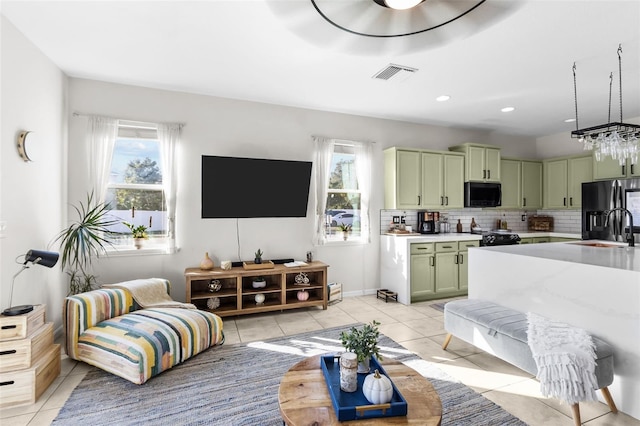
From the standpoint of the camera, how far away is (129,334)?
251 cm

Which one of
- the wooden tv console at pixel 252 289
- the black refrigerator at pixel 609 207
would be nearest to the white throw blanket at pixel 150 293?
the wooden tv console at pixel 252 289

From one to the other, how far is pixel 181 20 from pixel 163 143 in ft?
5.57

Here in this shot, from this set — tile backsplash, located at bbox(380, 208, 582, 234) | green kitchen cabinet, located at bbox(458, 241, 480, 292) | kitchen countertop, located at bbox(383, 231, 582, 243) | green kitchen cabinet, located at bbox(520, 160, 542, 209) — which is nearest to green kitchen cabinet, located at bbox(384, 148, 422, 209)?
tile backsplash, located at bbox(380, 208, 582, 234)

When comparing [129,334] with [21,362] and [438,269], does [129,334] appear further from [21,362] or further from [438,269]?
[438,269]

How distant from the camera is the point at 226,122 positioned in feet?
13.6

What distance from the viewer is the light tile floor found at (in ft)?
6.78

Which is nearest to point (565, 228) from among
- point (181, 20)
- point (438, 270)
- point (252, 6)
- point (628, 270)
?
point (438, 270)

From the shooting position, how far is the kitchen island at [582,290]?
6.57ft

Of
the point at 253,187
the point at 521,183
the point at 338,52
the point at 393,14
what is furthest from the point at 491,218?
the point at 393,14

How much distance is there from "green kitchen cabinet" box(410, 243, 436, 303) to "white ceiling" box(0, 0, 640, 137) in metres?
2.02

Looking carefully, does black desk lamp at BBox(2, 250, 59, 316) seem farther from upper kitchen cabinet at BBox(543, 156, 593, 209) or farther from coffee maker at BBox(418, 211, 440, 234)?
upper kitchen cabinet at BBox(543, 156, 593, 209)

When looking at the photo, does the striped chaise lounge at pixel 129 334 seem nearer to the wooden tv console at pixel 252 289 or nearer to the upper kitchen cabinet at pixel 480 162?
the wooden tv console at pixel 252 289

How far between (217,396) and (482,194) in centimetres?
495

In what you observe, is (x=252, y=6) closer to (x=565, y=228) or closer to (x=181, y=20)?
(x=181, y=20)
